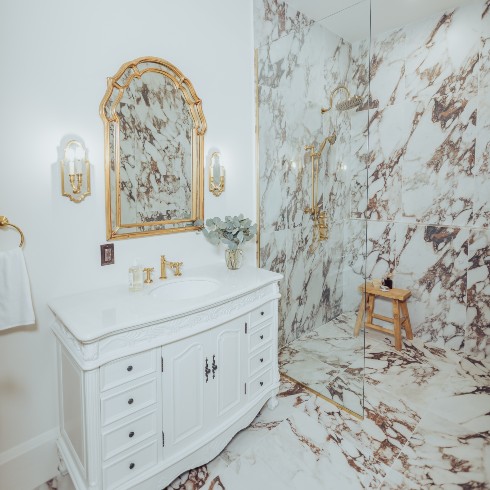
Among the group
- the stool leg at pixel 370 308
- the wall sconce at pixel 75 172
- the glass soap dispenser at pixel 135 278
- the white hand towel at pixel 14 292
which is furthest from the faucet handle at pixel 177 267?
the stool leg at pixel 370 308

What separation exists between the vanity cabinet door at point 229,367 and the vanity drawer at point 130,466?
1.19ft

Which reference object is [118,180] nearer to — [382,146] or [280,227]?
[280,227]

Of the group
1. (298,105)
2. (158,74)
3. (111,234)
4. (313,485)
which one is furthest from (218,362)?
(298,105)

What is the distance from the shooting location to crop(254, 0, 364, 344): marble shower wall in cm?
234

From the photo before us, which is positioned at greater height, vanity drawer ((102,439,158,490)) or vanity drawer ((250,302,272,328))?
vanity drawer ((250,302,272,328))

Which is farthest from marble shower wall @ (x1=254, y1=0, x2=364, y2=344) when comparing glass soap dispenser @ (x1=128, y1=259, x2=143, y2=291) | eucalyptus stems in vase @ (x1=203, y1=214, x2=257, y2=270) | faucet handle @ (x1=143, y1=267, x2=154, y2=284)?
glass soap dispenser @ (x1=128, y1=259, x2=143, y2=291)

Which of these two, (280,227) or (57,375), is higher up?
(280,227)

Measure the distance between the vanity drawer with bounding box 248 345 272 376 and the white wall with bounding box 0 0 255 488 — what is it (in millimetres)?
802

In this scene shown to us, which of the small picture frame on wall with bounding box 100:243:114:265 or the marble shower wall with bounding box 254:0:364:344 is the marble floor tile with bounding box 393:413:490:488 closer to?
the marble shower wall with bounding box 254:0:364:344

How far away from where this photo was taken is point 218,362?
174 cm

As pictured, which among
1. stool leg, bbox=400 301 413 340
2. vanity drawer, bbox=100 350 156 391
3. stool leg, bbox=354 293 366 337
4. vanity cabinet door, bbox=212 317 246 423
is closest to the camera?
vanity drawer, bbox=100 350 156 391

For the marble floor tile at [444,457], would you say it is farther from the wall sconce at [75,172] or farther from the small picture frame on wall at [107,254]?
the wall sconce at [75,172]

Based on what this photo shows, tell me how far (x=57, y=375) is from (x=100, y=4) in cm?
185

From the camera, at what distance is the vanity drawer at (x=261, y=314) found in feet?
6.40
